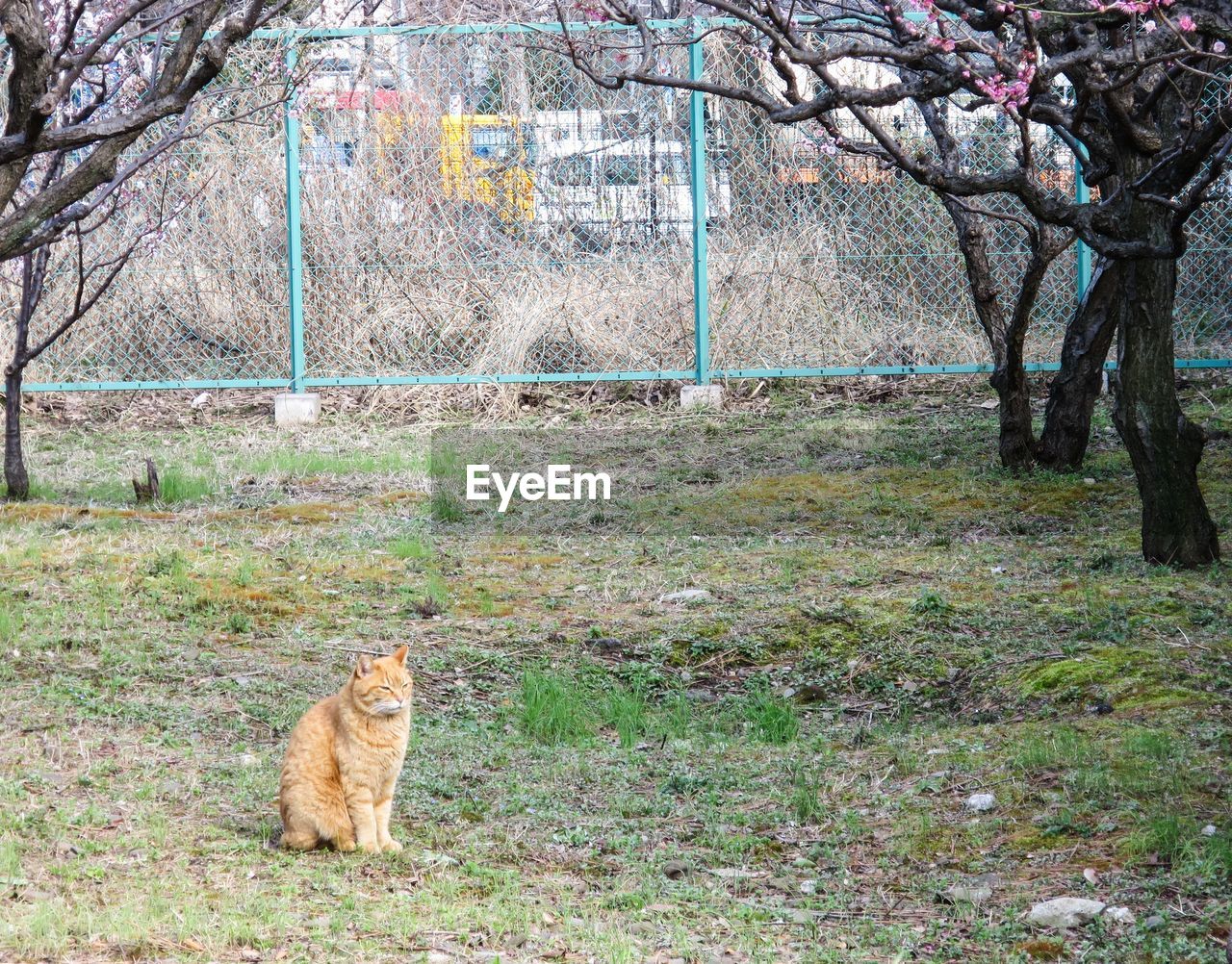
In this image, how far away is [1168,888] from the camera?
131 inches

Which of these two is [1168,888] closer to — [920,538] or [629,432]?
[920,538]

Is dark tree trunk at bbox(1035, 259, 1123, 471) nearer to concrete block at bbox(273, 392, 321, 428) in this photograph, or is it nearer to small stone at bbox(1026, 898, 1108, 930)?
small stone at bbox(1026, 898, 1108, 930)

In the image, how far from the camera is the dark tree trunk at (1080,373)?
7.71m

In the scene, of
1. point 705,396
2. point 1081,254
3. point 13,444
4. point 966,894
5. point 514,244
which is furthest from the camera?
point 514,244

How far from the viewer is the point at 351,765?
12.5 ft

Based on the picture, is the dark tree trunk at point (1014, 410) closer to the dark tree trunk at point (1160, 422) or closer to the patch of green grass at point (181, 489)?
the dark tree trunk at point (1160, 422)

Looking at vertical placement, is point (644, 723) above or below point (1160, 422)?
below

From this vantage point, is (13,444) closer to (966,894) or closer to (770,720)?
(770,720)

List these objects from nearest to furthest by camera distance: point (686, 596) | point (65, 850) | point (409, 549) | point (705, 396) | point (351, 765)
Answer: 1. point (65, 850)
2. point (351, 765)
3. point (686, 596)
4. point (409, 549)
5. point (705, 396)

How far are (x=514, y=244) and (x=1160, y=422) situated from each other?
251 inches

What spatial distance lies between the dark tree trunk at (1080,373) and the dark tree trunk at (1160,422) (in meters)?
1.56

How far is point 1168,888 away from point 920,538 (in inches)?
155

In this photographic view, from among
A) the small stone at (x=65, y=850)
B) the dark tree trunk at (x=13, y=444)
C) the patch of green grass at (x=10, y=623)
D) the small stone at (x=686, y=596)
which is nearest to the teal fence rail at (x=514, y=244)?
the dark tree trunk at (x=13, y=444)

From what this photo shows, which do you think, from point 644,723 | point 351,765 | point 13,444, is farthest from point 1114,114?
point 13,444
